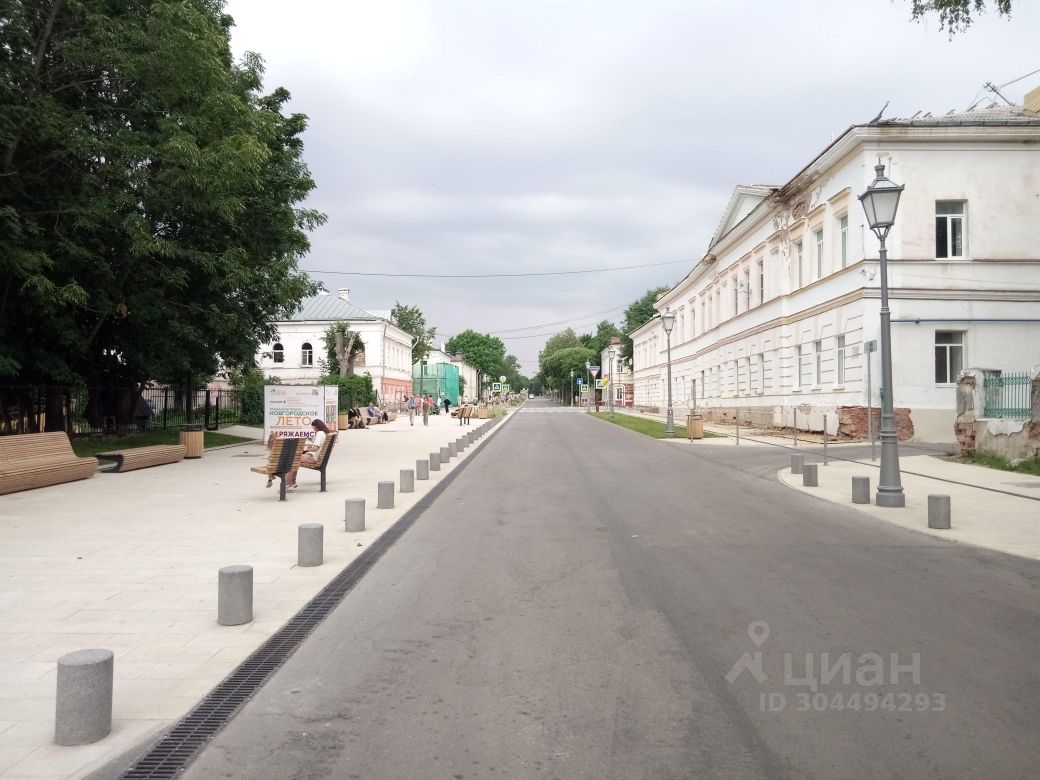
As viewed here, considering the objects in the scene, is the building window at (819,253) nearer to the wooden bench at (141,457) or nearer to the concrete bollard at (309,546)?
the wooden bench at (141,457)

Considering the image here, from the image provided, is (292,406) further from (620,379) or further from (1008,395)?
(620,379)

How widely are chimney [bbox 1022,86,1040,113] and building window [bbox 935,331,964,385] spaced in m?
12.0

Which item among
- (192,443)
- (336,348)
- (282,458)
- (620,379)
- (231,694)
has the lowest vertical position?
(231,694)

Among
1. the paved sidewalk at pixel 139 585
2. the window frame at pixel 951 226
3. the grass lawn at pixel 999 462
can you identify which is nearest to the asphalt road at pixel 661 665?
the paved sidewalk at pixel 139 585

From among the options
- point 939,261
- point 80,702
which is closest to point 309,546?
point 80,702

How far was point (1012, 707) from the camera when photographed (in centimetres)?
425

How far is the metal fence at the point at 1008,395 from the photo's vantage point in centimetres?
1700

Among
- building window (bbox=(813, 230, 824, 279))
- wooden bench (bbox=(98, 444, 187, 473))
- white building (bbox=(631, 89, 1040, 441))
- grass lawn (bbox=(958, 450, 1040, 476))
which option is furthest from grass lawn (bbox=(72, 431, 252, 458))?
building window (bbox=(813, 230, 824, 279))

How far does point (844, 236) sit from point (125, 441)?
2526 centimetres

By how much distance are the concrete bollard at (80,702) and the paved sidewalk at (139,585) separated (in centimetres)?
6

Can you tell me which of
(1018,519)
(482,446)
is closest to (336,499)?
(1018,519)

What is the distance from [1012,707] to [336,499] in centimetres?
1021

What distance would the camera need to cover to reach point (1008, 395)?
17.7m

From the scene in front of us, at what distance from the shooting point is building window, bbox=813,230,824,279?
3052cm
